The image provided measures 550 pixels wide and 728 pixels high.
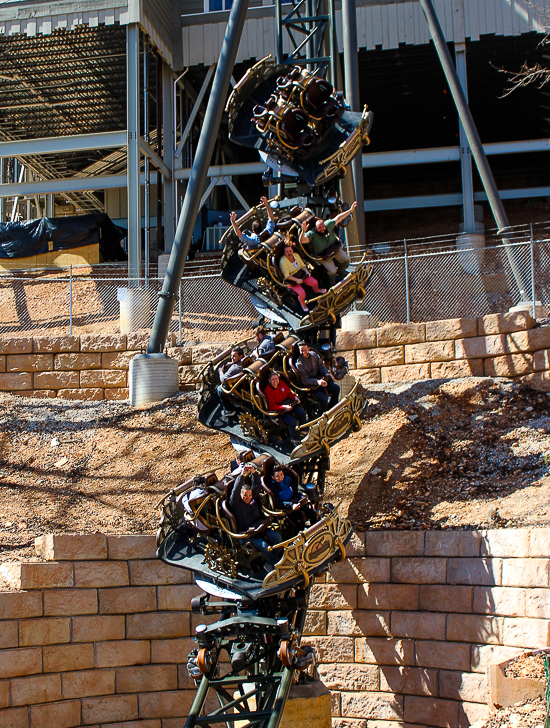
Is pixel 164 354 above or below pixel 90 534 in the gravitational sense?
above

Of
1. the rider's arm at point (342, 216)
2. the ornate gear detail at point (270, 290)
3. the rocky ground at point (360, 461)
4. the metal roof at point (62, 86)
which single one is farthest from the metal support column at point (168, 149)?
the rider's arm at point (342, 216)

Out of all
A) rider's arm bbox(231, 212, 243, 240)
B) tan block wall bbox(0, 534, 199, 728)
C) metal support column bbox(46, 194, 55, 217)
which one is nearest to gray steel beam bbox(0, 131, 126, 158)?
metal support column bbox(46, 194, 55, 217)

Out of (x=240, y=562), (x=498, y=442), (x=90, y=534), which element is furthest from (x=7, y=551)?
(x=498, y=442)

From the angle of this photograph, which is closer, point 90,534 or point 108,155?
point 90,534

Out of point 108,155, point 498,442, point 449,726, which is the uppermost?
point 108,155

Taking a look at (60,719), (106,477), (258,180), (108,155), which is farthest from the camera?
(258,180)

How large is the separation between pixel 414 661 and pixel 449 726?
2.87 ft

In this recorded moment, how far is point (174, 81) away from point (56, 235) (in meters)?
5.87

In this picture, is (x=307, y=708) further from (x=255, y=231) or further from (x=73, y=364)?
(x=73, y=364)

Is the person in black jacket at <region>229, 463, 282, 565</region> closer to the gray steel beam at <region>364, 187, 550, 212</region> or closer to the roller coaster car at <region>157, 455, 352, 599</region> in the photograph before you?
the roller coaster car at <region>157, 455, 352, 599</region>

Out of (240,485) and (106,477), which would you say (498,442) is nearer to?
(240,485)

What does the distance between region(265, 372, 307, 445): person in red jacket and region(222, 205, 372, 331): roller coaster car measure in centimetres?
130

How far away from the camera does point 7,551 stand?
1183 centimetres

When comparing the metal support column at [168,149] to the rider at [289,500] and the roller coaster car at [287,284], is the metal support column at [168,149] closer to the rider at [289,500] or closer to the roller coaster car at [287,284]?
the roller coaster car at [287,284]
